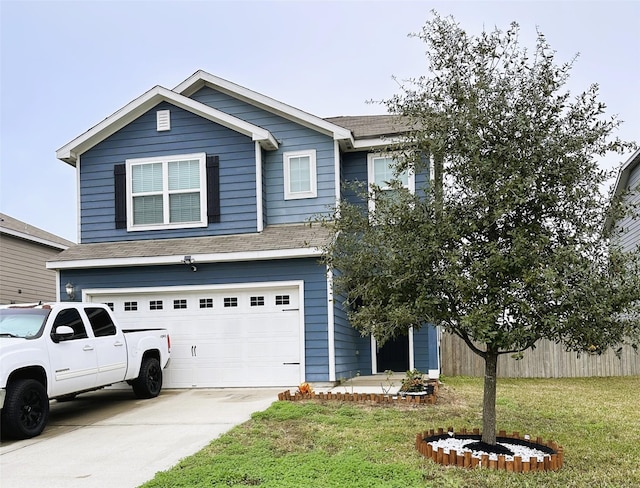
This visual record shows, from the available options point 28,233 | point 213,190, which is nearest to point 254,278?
point 213,190

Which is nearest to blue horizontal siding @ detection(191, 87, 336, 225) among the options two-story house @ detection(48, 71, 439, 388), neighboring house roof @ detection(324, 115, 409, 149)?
two-story house @ detection(48, 71, 439, 388)

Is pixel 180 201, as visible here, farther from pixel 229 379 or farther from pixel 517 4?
pixel 517 4

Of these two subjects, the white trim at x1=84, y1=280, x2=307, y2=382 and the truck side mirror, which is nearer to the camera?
the truck side mirror

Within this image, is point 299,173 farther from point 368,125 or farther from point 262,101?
point 368,125

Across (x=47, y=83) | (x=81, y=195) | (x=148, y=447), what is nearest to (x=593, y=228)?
(x=148, y=447)

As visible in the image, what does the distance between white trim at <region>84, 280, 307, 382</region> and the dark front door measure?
12.2 feet

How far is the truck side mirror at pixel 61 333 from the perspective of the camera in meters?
8.78

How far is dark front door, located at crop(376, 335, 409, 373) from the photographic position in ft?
51.1

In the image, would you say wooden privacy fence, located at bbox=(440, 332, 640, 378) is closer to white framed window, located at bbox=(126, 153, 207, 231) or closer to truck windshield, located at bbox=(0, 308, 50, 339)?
white framed window, located at bbox=(126, 153, 207, 231)

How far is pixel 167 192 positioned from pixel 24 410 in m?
6.50

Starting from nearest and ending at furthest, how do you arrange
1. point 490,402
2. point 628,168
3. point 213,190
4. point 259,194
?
1. point 490,402
2. point 259,194
3. point 213,190
4. point 628,168

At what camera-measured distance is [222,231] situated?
13.5 meters

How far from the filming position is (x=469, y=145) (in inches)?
253

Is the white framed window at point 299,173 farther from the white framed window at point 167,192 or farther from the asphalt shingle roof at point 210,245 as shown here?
the white framed window at point 167,192
